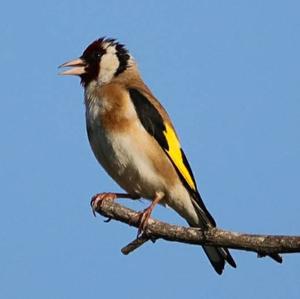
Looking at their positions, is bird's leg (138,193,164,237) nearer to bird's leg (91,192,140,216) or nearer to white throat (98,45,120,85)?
bird's leg (91,192,140,216)

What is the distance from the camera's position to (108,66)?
10062mm

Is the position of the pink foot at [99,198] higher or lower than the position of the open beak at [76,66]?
lower

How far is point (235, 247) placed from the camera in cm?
641

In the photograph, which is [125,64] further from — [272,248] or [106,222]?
[272,248]

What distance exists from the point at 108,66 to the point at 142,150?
4.89 ft

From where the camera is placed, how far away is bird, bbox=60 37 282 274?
29.4ft

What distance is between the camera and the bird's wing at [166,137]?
9203 millimetres

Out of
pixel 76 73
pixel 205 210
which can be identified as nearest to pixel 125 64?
pixel 76 73

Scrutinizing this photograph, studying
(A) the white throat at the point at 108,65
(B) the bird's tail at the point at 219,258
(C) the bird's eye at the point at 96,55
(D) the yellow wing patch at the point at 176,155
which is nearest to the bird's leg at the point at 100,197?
(D) the yellow wing patch at the point at 176,155

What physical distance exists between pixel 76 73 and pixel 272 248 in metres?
4.48

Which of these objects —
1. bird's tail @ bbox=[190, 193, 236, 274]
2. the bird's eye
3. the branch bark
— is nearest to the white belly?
bird's tail @ bbox=[190, 193, 236, 274]

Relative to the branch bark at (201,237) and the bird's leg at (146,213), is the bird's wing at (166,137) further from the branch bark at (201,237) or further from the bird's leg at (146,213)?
the branch bark at (201,237)

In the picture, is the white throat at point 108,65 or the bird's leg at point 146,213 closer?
the bird's leg at point 146,213

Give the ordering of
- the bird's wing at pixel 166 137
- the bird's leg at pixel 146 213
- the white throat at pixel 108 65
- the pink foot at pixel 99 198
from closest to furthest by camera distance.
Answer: the bird's leg at pixel 146 213 → the pink foot at pixel 99 198 → the bird's wing at pixel 166 137 → the white throat at pixel 108 65
